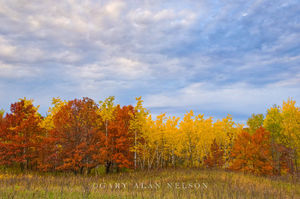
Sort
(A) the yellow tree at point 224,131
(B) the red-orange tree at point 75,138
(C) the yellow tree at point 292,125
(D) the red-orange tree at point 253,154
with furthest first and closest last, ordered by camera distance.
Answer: (A) the yellow tree at point 224,131 → (C) the yellow tree at point 292,125 → (D) the red-orange tree at point 253,154 → (B) the red-orange tree at point 75,138

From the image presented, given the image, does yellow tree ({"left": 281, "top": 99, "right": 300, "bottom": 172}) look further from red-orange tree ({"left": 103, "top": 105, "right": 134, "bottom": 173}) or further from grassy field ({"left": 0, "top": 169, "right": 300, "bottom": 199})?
red-orange tree ({"left": 103, "top": 105, "right": 134, "bottom": 173})

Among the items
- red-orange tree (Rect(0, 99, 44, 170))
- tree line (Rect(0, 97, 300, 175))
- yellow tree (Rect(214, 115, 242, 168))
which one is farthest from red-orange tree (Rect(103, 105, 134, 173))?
yellow tree (Rect(214, 115, 242, 168))

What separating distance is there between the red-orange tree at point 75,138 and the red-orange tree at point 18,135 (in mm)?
2365

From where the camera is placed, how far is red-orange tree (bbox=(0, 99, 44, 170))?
28.0 metres

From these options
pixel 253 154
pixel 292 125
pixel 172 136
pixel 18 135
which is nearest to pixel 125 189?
pixel 253 154

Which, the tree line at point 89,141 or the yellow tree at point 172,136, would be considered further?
the yellow tree at point 172,136

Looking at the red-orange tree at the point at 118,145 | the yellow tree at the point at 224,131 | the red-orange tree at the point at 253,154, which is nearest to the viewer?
the red-orange tree at the point at 253,154

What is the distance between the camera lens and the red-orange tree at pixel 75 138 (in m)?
26.5

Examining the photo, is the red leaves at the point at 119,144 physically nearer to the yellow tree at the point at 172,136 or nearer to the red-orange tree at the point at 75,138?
the red-orange tree at the point at 75,138

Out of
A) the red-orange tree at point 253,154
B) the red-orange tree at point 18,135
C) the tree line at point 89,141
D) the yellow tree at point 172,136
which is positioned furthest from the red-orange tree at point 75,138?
the red-orange tree at point 253,154

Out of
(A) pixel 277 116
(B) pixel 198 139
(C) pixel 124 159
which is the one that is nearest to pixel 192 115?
(B) pixel 198 139

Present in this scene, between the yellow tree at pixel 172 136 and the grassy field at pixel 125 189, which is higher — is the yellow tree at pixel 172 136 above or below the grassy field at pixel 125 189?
above

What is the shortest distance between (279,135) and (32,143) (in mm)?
41390

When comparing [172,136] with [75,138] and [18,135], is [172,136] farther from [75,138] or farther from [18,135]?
[18,135]
